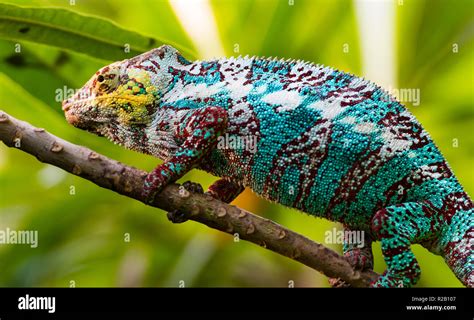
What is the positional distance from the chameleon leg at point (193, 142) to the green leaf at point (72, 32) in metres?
0.70

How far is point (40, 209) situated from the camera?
4816 millimetres

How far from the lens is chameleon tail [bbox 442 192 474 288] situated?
2865mm

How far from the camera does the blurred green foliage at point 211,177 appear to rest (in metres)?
4.71

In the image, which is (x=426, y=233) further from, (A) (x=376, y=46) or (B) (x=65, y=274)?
(B) (x=65, y=274)

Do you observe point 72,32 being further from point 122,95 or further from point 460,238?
point 460,238

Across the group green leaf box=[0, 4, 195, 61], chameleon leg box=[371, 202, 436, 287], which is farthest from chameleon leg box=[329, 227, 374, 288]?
green leaf box=[0, 4, 195, 61]

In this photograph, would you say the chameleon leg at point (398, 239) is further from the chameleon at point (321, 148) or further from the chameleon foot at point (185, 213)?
the chameleon foot at point (185, 213)

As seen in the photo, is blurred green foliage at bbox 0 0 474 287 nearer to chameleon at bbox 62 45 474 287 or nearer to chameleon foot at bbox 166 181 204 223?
chameleon at bbox 62 45 474 287

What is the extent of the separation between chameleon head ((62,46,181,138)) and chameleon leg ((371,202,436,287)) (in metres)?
1.20

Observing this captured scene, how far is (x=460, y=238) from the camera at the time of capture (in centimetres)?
291

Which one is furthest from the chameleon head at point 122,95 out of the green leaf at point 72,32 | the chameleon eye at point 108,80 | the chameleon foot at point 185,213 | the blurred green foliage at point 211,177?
the blurred green foliage at point 211,177

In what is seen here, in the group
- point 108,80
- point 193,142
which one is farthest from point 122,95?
point 193,142

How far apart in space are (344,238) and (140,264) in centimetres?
197
